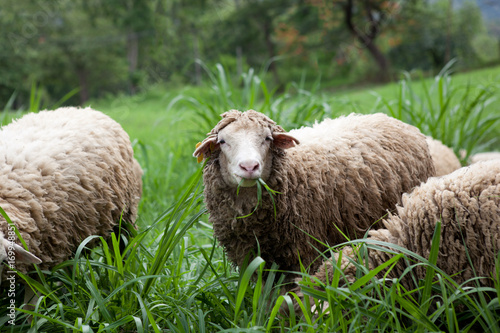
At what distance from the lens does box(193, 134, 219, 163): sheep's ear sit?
2.31 meters

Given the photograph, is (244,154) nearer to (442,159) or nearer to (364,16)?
(442,159)

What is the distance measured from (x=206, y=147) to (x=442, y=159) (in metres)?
2.20

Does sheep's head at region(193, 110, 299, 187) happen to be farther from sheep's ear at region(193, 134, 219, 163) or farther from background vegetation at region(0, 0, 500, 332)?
background vegetation at region(0, 0, 500, 332)

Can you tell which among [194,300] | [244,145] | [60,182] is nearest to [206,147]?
[244,145]

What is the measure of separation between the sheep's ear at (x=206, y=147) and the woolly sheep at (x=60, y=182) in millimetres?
702

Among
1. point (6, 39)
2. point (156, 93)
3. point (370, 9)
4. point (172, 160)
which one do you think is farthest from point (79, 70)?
point (172, 160)

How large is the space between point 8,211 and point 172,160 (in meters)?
2.39

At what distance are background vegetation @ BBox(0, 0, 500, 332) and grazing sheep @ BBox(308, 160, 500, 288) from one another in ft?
0.30

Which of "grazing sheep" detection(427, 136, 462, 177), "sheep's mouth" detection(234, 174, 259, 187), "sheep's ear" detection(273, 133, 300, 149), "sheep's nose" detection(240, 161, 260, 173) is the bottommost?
"grazing sheep" detection(427, 136, 462, 177)

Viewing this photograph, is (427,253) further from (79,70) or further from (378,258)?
(79,70)

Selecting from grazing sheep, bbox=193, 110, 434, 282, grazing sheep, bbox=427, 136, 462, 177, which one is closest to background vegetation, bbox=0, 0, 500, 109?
grazing sheep, bbox=427, 136, 462, 177

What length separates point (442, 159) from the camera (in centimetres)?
367

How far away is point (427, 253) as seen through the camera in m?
2.03

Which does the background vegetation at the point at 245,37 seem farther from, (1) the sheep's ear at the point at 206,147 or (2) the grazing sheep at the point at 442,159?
(1) the sheep's ear at the point at 206,147
